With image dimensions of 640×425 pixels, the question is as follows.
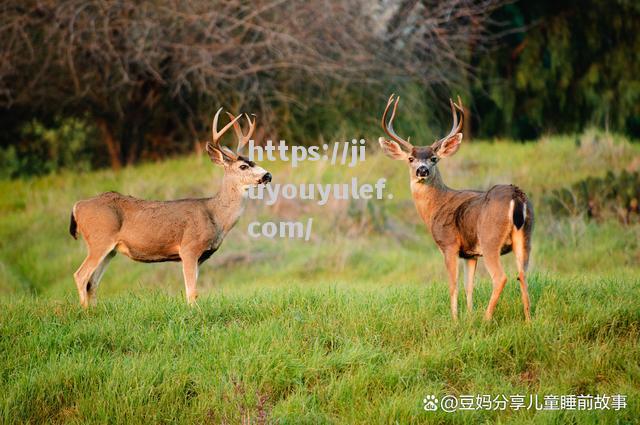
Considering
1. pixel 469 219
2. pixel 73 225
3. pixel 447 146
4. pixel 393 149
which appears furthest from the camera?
pixel 73 225

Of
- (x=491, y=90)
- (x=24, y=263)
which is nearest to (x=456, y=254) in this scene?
(x=24, y=263)

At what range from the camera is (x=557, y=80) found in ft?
64.4

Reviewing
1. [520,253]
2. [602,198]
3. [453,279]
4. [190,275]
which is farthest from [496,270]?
[602,198]

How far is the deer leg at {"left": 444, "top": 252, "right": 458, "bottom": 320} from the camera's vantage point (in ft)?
24.4

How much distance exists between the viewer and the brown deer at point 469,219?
6.99m

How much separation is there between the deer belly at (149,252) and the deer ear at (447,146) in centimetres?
231

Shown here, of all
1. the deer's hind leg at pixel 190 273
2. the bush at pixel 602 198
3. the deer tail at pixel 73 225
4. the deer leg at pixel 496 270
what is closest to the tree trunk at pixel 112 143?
the bush at pixel 602 198

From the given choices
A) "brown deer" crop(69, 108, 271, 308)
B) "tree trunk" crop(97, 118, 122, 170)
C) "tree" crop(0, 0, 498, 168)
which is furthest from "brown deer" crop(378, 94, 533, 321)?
"tree trunk" crop(97, 118, 122, 170)

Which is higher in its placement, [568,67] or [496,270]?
[568,67]

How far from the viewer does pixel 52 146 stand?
2022 centimetres

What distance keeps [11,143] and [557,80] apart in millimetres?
11149

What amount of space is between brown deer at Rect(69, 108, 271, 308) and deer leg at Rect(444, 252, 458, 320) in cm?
174

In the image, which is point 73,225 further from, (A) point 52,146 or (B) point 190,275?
(A) point 52,146

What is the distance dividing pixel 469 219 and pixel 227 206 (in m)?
2.16
